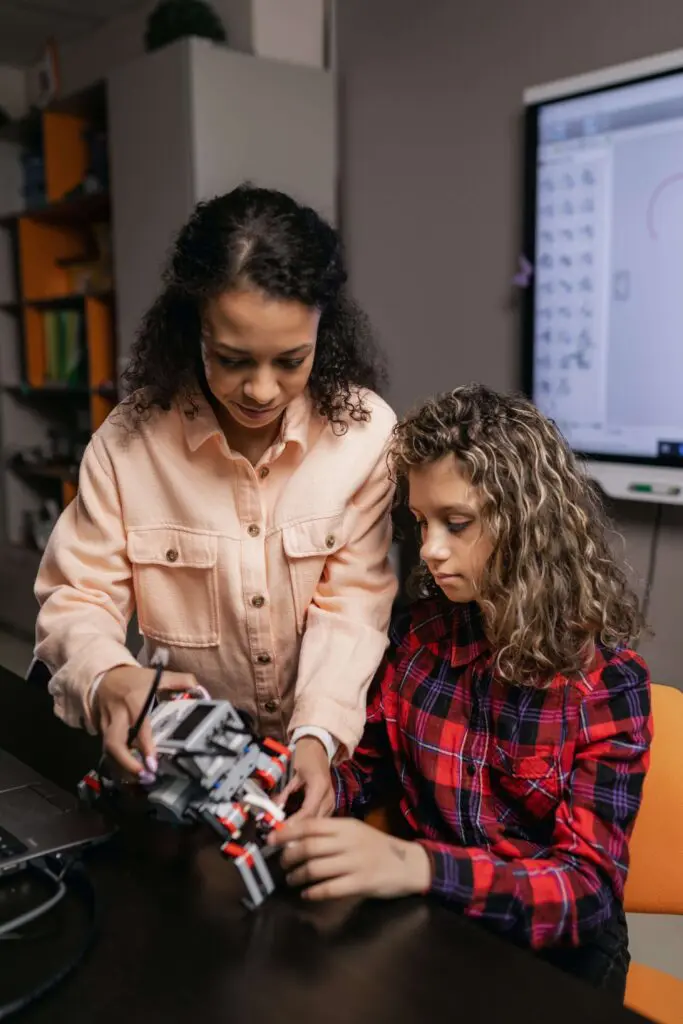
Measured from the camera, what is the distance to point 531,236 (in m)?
2.50

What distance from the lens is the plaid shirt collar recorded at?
42.5 inches

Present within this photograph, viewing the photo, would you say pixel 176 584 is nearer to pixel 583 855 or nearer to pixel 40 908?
pixel 40 908

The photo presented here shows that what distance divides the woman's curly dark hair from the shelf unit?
92.7 inches

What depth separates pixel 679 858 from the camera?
1.00m

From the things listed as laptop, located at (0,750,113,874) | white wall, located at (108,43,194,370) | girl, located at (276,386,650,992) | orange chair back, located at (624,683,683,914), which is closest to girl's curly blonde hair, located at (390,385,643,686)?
girl, located at (276,386,650,992)

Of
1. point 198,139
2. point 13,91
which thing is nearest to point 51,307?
point 13,91

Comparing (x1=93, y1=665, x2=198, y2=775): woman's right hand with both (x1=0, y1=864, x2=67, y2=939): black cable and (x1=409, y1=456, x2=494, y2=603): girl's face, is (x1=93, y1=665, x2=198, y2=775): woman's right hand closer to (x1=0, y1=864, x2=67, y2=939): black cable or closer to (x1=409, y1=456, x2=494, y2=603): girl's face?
(x1=0, y1=864, x2=67, y2=939): black cable

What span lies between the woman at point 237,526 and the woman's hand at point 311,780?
6 centimetres

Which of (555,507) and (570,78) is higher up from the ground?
(570,78)

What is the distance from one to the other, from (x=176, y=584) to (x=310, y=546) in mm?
182

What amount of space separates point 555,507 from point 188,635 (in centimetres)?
49

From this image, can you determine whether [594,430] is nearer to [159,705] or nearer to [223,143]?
[223,143]

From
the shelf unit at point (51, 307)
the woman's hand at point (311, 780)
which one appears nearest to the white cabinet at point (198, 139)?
the shelf unit at point (51, 307)

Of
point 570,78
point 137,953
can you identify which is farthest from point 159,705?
point 570,78
